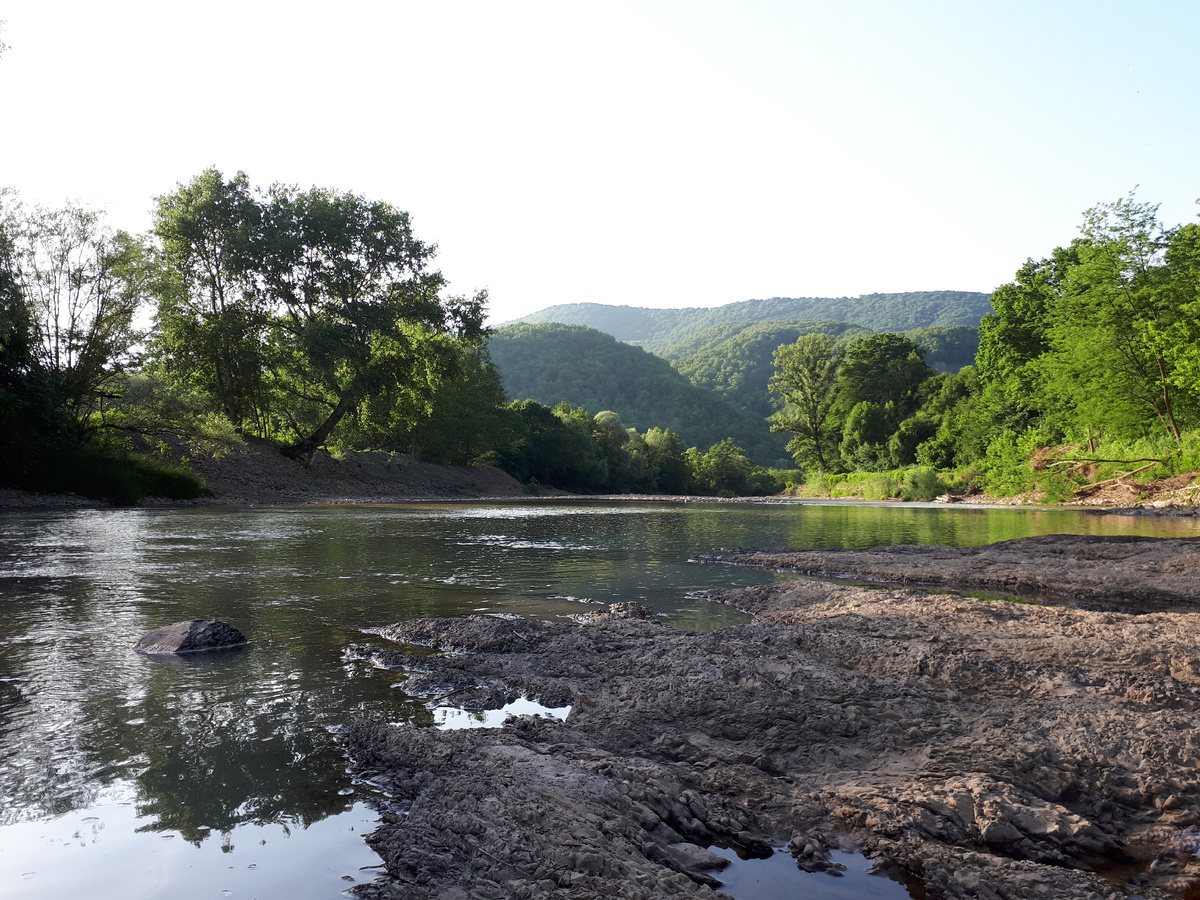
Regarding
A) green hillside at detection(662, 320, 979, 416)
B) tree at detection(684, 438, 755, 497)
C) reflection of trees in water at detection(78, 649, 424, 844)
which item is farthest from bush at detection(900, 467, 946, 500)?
green hillside at detection(662, 320, 979, 416)

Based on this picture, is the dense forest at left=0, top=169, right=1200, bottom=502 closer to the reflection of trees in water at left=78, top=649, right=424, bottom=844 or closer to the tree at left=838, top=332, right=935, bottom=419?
the tree at left=838, top=332, right=935, bottom=419

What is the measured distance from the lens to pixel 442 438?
2087 inches

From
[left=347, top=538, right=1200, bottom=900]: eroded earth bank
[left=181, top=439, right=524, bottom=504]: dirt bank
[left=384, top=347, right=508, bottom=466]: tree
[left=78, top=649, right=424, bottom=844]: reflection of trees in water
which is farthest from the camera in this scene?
[left=384, top=347, right=508, bottom=466]: tree

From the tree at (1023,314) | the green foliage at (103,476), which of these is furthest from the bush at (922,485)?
the green foliage at (103,476)

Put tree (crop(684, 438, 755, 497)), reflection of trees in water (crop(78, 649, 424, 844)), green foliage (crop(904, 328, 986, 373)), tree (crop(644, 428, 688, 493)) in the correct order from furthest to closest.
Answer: green foliage (crop(904, 328, 986, 373)) → tree (crop(684, 438, 755, 497)) → tree (crop(644, 428, 688, 493)) → reflection of trees in water (crop(78, 649, 424, 844))

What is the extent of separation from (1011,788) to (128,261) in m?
32.8

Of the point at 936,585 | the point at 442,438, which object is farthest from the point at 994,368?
the point at 936,585

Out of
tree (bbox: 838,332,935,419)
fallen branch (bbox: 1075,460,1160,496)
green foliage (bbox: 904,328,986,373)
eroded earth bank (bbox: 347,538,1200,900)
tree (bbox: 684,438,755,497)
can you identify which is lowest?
tree (bbox: 684,438,755,497)

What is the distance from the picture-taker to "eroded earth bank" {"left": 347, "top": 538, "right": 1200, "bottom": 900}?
2873 millimetres

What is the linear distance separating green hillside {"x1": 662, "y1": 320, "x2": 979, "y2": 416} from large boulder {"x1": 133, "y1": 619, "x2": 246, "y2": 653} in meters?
108

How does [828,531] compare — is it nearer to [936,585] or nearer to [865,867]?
[936,585]

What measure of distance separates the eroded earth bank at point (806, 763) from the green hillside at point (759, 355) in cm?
10795

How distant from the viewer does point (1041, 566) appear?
11.0m

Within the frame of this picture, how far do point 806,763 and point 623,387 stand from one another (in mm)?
114970
